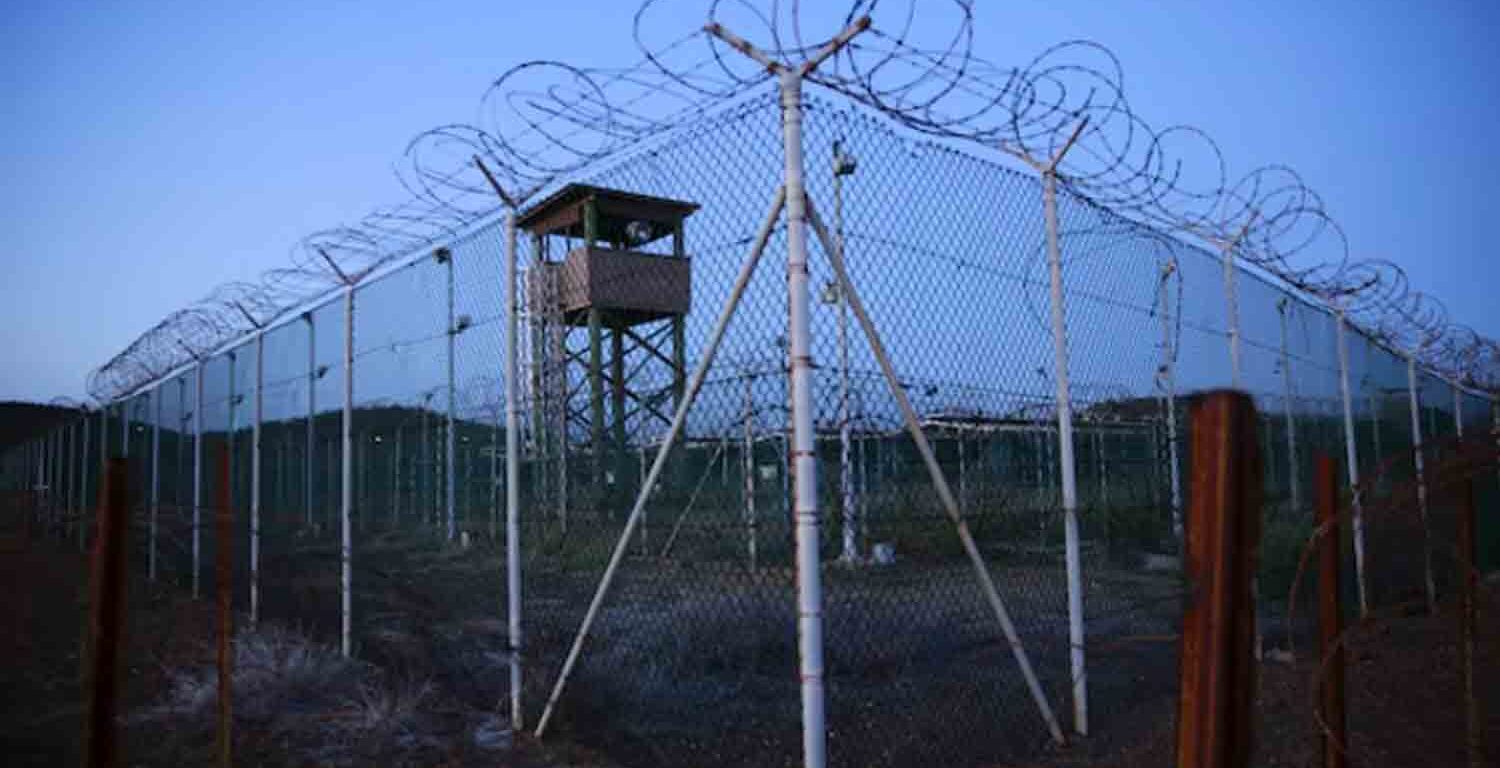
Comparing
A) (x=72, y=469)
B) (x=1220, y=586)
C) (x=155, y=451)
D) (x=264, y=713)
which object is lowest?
(x=264, y=713)

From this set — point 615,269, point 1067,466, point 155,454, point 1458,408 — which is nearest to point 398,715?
point 615,269

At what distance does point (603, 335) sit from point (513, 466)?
1689 millimetres

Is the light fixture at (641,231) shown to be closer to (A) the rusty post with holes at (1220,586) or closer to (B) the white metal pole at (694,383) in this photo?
(B) the white metal pole at (694,383)

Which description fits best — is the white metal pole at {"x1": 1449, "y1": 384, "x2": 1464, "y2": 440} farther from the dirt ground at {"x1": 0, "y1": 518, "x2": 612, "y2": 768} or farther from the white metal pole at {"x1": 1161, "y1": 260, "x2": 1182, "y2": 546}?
the dirt ground at {"x1": 0, "y1": 518, "x2": 612, "y2": 768}

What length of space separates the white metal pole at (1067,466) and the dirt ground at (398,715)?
326 mm

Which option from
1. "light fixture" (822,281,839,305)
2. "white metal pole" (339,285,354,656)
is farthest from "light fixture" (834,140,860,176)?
"white metal pole" (339,285,354,656)

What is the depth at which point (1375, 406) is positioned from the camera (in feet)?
37.5

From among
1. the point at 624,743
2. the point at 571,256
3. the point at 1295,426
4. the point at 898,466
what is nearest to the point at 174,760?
the point at 624,743

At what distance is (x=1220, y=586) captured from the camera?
1.63 metres

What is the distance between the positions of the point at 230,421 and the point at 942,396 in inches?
328

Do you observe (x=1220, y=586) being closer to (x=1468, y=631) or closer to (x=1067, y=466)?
(x=1468, y=631)

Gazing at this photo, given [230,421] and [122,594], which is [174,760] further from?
[230,421]

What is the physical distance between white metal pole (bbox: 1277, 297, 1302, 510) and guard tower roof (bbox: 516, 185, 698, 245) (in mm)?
6686

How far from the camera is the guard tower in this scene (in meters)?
5.04
